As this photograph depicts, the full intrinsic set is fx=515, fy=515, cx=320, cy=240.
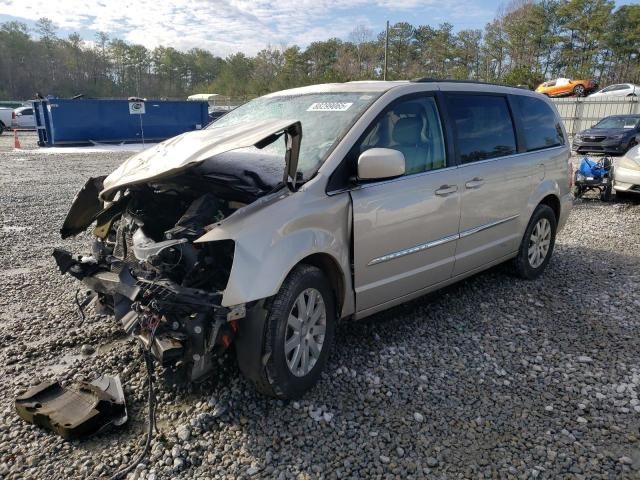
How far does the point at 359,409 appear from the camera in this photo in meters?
3.07

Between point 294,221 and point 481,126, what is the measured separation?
7.78 ft

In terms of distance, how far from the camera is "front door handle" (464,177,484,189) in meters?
4.20

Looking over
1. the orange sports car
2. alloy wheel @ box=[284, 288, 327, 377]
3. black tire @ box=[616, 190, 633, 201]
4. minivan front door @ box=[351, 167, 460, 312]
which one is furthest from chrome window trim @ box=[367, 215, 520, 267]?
the orange sports car

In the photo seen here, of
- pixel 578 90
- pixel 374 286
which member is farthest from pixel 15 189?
pixel 578 90

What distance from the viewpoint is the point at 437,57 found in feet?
204

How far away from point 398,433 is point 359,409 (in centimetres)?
29

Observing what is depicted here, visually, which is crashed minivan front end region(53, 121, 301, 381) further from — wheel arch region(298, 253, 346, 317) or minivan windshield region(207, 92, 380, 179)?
wheel arch region(298, 253, 346, 317)


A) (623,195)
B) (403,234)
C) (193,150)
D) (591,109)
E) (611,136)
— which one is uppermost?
(591,109)

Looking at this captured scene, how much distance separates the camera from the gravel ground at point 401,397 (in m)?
2.62

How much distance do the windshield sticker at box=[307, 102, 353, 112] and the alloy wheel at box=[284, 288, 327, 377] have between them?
141cm

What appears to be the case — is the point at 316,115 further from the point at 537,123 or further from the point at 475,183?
the point at 537,123

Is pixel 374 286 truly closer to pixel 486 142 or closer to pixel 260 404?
pixel 260 404

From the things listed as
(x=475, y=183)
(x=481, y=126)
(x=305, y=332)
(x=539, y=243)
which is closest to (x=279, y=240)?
(x=305, y=332)

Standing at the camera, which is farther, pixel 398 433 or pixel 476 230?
pixel 476 230
